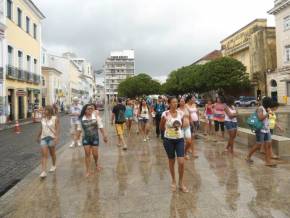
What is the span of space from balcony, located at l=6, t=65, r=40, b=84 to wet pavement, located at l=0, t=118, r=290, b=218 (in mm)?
22338

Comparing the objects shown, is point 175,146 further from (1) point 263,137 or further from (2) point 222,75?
(2) point 222,75

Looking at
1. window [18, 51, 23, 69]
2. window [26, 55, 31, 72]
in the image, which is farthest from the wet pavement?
window [26, 55, 31, 72]

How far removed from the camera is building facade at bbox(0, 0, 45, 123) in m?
28.2

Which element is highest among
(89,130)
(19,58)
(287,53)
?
(287,53)

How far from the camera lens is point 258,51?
53094 millimetres

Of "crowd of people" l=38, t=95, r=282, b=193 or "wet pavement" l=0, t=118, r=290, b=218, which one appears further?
"crowd of people" l=38, t=95, r=282, b=193

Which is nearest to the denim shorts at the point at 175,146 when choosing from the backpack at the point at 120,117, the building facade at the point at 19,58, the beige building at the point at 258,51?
the backpack at the point at 120,117

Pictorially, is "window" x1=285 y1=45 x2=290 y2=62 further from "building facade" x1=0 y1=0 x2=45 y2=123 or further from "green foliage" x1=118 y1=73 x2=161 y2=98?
"green foliage" x1=118 y1=73 x2=161 y2=98

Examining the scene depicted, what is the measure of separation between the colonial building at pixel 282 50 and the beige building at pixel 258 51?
3.50m

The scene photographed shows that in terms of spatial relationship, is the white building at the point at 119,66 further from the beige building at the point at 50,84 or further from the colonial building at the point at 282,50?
the colonial building at the point at 282,50

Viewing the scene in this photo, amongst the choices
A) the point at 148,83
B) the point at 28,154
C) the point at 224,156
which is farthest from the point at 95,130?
the point at 148,83

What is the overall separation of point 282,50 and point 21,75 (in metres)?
29.3

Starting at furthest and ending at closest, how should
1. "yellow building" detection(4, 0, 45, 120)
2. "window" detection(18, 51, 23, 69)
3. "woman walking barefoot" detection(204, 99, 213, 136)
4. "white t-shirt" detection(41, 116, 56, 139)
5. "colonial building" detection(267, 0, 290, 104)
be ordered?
"colonial building" detection(267, 0, 290, 104), "window" detection(18, 51, 23, 69), "yellow building" detection(4, 0, 45, 120), "woman walking barefoot" detection(204, 99, 213, 136), "white t-shirt" detection(41, 116, 56, 139)

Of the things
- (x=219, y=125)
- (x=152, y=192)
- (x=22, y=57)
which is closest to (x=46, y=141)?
(x=152, y=192)
